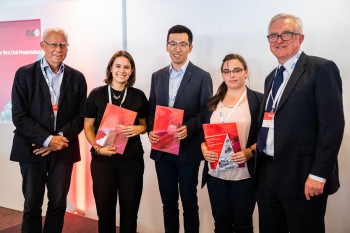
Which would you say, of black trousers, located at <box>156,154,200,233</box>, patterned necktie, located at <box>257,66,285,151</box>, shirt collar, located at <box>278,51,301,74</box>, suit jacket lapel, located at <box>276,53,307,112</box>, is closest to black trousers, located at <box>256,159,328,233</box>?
patterned necktie, located at <box>257,66,285,151</box>

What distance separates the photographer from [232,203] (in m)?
2.27

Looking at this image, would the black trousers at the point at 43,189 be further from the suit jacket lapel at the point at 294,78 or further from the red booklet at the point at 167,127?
the suit jacket lapel at the point at 294,78

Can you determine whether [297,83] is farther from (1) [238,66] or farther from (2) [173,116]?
(2) [173,116]

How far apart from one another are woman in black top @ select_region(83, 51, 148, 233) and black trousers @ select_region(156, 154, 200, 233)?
8.5 inches

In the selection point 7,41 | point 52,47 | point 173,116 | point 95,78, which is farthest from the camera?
point 7,41

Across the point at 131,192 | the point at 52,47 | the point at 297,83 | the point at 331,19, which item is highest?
the point at 331,19

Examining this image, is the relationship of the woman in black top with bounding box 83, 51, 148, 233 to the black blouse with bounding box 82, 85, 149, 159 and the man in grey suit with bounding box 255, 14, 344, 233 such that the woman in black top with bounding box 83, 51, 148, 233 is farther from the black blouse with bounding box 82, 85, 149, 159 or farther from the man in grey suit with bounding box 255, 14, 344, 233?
the man in grey suit with bounding box 255, 14, 344, 233

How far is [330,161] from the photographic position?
67.8 inches

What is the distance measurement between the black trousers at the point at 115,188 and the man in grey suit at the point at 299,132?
97cm

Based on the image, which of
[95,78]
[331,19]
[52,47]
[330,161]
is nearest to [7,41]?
[95,78]

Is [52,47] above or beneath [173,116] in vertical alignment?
above

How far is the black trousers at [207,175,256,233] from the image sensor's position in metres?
2.22

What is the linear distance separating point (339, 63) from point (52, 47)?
85.9 inches

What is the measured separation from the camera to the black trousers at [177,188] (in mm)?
2596
